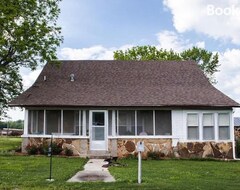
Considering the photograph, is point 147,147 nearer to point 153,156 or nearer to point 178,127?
point 153,156

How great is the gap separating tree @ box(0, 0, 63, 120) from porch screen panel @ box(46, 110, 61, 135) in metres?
3.79

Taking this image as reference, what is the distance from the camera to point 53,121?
72.7 feet

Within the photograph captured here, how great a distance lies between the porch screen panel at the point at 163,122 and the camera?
71.3 feet

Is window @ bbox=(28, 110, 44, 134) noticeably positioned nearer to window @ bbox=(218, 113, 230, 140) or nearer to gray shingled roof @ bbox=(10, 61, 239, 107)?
gray shingled roof @ bbox=(10, 61, 239, 107)

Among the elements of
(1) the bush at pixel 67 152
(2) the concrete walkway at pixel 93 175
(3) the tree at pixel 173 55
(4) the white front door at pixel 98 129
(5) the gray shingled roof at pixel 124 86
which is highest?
(3) the tree at pixel 173 55

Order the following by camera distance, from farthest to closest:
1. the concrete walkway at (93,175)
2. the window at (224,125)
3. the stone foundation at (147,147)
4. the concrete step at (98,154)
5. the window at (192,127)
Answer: the window at (224,125) → the window at (192,127) → the stone foundation at (147,147) → the concrete step at (98,154) → the concrete walkway at (93,175)

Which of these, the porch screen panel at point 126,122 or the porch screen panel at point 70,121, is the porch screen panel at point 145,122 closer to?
the porch screen panel at point 126,122

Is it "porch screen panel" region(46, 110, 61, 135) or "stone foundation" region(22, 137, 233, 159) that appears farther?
"porch screen panel" region(46, 110, 61, 135)

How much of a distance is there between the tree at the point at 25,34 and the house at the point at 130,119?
224 centimetres

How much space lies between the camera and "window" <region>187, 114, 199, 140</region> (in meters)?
21.2

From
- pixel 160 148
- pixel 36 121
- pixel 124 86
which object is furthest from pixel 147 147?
pixel 36 121

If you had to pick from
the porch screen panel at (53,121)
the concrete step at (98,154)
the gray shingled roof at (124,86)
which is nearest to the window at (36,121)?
the porch screen panel at (53,121)

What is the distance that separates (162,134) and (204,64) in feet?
82.2

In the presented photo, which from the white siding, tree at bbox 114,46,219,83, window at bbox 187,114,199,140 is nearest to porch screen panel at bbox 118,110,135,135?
the white siding
